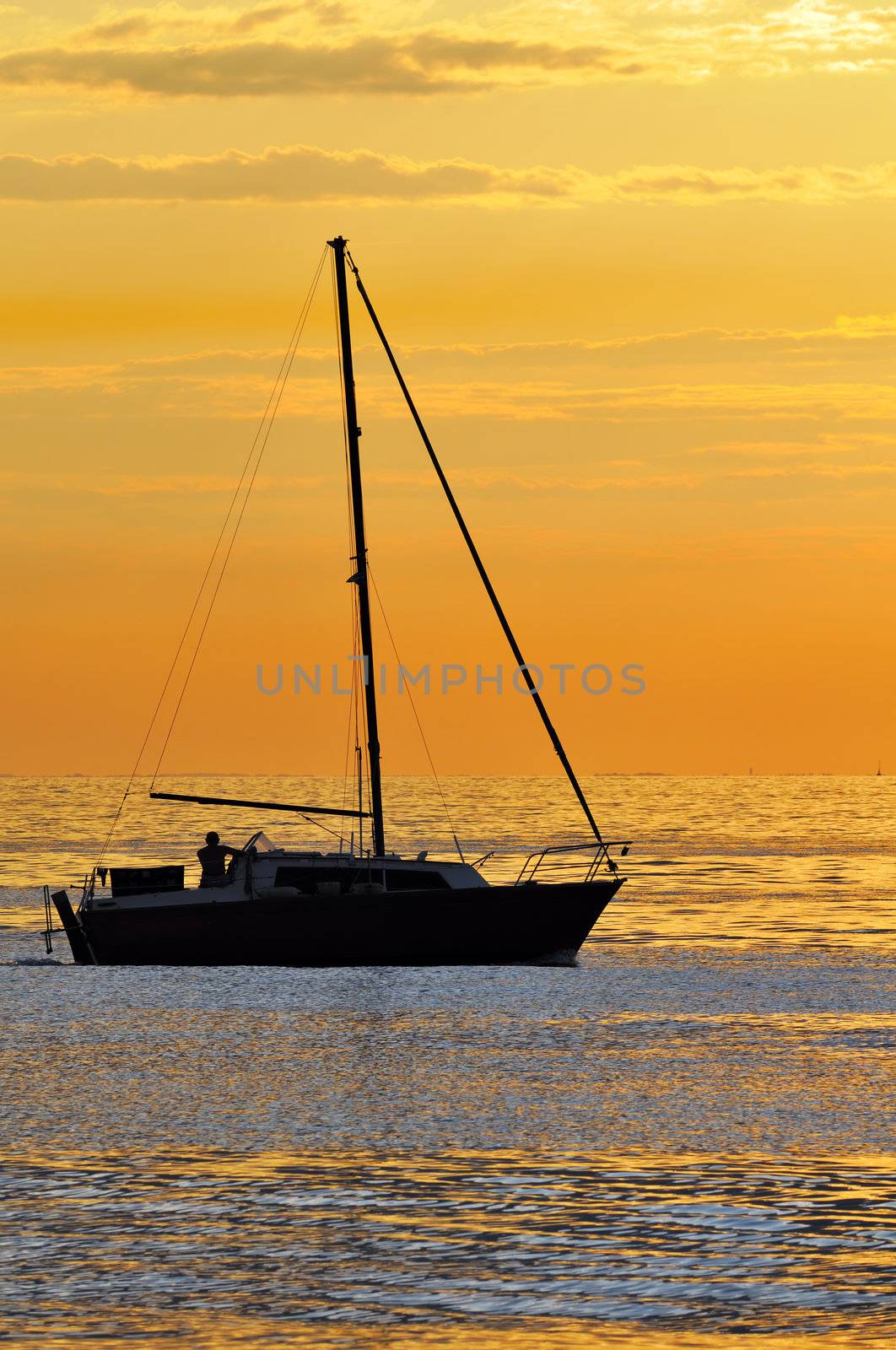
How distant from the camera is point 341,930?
3853 cm

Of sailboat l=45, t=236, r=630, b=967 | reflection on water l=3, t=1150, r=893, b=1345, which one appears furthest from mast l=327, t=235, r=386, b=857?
reflection on water l=3, t=1150, r=893, b=1345

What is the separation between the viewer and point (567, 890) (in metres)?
39.7

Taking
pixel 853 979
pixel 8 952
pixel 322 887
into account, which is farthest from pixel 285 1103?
pixel 8 952

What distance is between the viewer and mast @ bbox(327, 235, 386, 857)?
40688 mm

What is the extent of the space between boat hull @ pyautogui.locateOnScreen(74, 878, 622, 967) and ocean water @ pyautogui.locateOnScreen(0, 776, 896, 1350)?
550 millimetres

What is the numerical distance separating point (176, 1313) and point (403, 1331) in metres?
1.86

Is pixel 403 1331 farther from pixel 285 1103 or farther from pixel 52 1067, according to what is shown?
pixel 52 1067

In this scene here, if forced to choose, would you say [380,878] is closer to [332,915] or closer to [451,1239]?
[332,915]

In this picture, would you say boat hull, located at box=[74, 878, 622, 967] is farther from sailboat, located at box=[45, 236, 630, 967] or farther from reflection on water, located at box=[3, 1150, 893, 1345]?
reflection on water, located at box=[3, 1150, 893, 1345]

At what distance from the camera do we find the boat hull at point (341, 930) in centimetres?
3850

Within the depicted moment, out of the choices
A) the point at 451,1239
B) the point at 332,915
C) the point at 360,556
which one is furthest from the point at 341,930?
the point at 451,1239

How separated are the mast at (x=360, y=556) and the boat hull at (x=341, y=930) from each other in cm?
208

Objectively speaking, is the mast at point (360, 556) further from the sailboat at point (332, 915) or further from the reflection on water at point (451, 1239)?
the reflection on water at point (451, 1239)

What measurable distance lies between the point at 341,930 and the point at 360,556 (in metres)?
8.99
